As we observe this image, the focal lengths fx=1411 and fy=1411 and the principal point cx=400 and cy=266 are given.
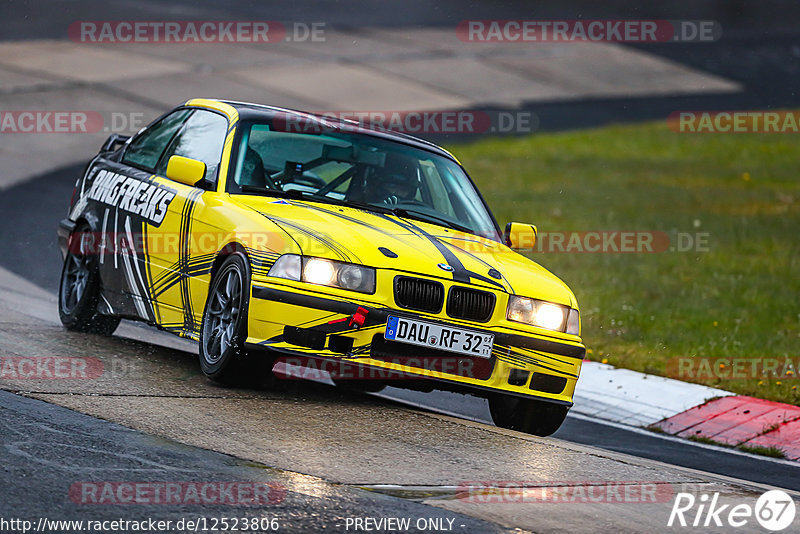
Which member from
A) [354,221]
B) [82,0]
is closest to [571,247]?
[354,221]

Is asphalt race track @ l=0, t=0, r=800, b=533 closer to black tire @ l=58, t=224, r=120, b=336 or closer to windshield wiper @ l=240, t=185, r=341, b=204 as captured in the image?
black tire @ l=58, t=224, r=120, b=336

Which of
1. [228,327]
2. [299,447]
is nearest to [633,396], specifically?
[228,327]

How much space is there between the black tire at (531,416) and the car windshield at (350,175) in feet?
3.74

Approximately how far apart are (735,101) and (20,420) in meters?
25.7

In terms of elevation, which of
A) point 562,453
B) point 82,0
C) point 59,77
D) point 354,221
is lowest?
point 562,453

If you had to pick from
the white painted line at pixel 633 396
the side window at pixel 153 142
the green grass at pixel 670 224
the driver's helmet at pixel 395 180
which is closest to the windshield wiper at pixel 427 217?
the driver's helmet at pixel 395 180

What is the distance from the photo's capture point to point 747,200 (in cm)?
2159

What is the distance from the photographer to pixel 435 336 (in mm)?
7324

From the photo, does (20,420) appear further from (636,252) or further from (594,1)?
(594,1)

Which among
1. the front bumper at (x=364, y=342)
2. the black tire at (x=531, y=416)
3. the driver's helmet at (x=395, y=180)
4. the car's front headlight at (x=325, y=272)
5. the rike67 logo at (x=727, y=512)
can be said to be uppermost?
the driver's helmet at (x=395, y=180)

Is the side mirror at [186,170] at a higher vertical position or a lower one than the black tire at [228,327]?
higher

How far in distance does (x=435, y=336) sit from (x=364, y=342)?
1.22ft

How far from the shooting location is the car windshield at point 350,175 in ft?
27.4

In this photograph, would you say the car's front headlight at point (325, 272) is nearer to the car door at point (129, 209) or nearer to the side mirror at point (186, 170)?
the side mirror at point (186, 170)
